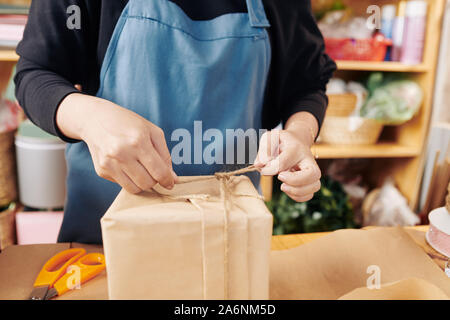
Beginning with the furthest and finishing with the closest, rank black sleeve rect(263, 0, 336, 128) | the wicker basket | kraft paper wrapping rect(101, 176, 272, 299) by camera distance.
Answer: the wicker basket → black sleeve rect(263, 0, 336, 128) → kraft paper wrapping rect(101, 176, 272, 299)

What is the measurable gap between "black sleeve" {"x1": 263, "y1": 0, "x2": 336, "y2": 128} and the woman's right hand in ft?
1.25

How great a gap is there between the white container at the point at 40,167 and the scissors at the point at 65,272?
0.75m

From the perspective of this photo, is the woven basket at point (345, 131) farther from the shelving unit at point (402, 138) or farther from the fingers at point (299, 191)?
the fingers at point (299, 191)

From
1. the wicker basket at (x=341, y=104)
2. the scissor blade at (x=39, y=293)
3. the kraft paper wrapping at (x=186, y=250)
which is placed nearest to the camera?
the kraft paper wrapping at (x=186, y=250)

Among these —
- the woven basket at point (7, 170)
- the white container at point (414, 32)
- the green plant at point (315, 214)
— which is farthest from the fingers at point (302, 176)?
the white container at point (414, 32)

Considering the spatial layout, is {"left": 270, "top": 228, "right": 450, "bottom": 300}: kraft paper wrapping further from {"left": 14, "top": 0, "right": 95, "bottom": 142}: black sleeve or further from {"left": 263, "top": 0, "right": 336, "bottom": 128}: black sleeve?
{"left": 14, "top": 0, "right": 95, "bottom": 142}: black sleeve

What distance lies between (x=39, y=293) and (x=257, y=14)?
0.55 m

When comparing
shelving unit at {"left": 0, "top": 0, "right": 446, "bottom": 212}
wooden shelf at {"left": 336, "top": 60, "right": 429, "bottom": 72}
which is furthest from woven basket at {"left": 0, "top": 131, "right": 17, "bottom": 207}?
wooden shelf at {"left": 336, "top": 60, "right": 429, "bottom": 72}

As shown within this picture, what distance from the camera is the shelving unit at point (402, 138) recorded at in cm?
145

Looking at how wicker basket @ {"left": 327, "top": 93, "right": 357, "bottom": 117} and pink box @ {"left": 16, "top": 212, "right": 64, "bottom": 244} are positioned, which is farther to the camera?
wicker basket @ {"left": 327, "top": 93, "right": 357, "bottom": 117}

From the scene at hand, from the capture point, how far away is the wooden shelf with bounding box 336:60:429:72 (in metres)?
1.42

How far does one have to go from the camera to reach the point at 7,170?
4.21ft

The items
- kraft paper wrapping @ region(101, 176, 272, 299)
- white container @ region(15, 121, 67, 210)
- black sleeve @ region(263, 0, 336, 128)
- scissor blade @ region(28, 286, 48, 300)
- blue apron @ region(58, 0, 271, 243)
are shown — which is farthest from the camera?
white container @ region(15, 121, 67, 210)

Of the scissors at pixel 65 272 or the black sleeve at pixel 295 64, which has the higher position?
the black sleeve at pixel 295 64
